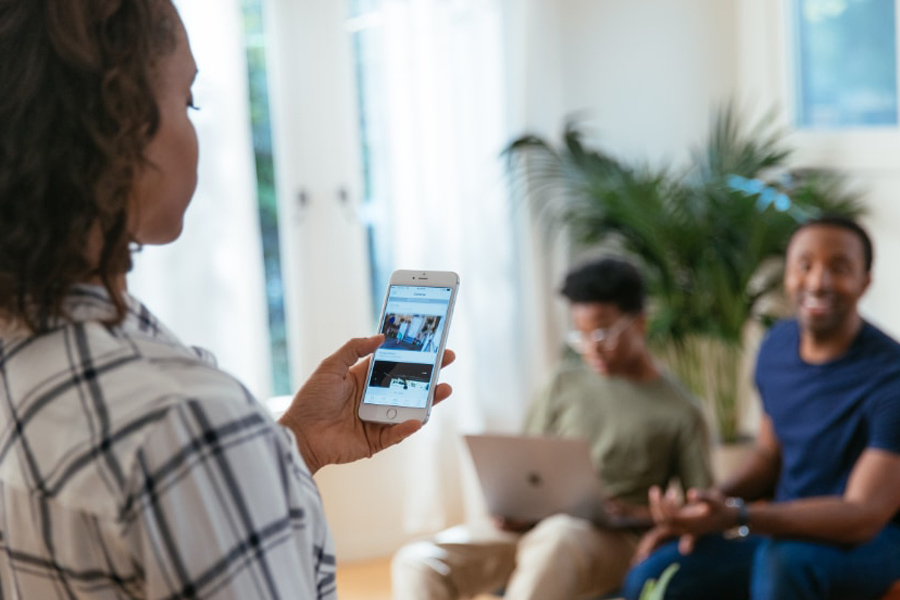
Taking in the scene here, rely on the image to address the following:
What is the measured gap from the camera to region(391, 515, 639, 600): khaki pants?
2.62m

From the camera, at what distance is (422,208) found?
3947mm

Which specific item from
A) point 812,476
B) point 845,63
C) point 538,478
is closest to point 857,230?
point 812,476

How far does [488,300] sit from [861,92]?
1.36m

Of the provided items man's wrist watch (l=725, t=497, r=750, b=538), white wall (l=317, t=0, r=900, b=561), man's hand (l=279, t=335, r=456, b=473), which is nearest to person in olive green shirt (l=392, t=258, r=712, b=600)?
man's wrist watch (l=725, t=497, r=750, b=538)

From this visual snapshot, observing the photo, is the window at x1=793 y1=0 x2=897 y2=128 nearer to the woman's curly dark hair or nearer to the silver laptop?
the silver laptop

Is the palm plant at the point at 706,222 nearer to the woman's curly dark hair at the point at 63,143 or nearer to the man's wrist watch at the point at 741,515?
the man's wrist watch at the point at 741,515

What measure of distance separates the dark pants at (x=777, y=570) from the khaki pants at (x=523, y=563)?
13 centimetres

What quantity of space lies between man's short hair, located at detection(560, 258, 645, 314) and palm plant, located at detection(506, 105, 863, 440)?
684 millimetres

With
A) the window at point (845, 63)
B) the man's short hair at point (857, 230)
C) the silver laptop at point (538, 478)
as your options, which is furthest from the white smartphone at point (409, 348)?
the window at point (845, 63)

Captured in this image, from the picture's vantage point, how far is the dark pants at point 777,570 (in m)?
2.33

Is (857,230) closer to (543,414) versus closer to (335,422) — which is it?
(543,414)

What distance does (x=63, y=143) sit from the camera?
2.54 ft

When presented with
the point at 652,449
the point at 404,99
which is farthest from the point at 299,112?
the point at 652,449

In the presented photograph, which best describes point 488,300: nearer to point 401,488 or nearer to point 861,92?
point 401,488
